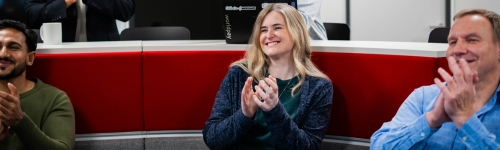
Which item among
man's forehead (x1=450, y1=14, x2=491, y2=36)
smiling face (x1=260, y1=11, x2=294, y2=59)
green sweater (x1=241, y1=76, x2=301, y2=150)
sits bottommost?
green sweater (x1=241, y1=76, x2=301, y2=150)

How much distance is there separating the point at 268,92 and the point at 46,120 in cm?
95

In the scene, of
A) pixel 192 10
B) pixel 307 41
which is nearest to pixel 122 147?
pixel 307 41

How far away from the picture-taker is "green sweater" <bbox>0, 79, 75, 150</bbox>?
2494mm

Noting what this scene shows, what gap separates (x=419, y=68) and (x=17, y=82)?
5.09ft

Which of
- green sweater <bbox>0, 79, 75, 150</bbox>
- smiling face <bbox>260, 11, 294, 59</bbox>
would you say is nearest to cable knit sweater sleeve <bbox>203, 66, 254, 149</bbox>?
smiling face <bbox>260, 11, 294, 59</bbox>

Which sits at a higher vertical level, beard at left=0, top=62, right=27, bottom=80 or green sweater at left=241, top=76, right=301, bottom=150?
beard at left=0, top=62, right=27, bottom=80

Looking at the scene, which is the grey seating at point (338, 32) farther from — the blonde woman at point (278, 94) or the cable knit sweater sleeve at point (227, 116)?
the cable knit sweater sleeve at point (227, 116)

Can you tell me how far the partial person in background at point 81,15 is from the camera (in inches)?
142

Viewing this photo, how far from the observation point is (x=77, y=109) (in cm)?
296

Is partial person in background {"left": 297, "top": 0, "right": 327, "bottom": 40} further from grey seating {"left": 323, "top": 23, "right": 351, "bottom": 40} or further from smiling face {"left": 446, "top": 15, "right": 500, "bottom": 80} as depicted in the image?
smiling face {"left": 446, "top": 15, "right": 500, "bottom": 80}

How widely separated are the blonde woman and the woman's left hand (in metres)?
0.09

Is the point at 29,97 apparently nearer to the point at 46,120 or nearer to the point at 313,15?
the point at 46,120

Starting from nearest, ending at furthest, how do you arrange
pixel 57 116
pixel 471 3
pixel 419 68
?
pixel 419 68, pixel 57 116, pixel 471 3

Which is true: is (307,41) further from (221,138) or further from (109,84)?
(109,84)
